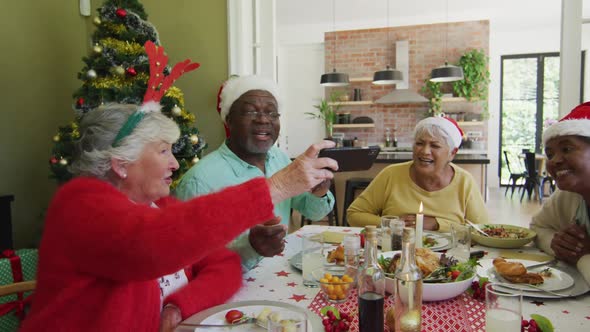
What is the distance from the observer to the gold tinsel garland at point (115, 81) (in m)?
2.86

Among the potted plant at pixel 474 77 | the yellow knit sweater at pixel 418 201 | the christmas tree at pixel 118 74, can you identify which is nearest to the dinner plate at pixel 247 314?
the yellow knit sweater at pixel 418 201

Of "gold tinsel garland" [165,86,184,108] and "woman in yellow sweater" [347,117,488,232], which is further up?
"gold tinsel garland" [165,86,184,108]

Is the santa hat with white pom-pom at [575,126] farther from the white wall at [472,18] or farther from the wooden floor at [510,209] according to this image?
the white wall at [472,18]

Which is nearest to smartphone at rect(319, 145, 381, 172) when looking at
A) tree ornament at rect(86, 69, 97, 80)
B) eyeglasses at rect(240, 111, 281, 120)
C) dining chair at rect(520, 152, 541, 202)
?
eyeglasses at rect(240, 111, 281, 120)

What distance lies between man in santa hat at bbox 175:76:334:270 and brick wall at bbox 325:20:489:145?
6055 millimetres

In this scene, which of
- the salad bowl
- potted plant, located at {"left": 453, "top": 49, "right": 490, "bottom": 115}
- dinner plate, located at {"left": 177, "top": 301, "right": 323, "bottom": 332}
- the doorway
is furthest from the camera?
the doorway

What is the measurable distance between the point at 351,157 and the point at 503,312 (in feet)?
2.47

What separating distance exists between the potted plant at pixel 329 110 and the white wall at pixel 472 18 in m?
1.23

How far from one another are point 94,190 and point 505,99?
8873mm

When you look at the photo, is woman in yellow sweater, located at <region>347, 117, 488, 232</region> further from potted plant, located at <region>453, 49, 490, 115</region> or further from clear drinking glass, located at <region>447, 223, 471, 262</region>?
potted plant, located at <region>453, 49, 490, 115</region>

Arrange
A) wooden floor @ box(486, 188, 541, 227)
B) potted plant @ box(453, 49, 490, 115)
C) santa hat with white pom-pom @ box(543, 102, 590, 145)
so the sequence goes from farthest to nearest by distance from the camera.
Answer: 1. potted plant @ box(453, 49, 490, 115)
2. wooden floor @ box(486, 188, 541, 227)
3. santa hat with white pom-pom @ box(543, 102, 590, 145)

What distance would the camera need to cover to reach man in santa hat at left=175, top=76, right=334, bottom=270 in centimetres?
182

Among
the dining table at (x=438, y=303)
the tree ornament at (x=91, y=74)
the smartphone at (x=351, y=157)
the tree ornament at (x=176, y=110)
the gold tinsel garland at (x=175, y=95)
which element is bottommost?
the dining table at (x=438, y=303)

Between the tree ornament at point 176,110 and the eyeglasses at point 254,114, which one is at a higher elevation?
the tree ornament at point 176,110
